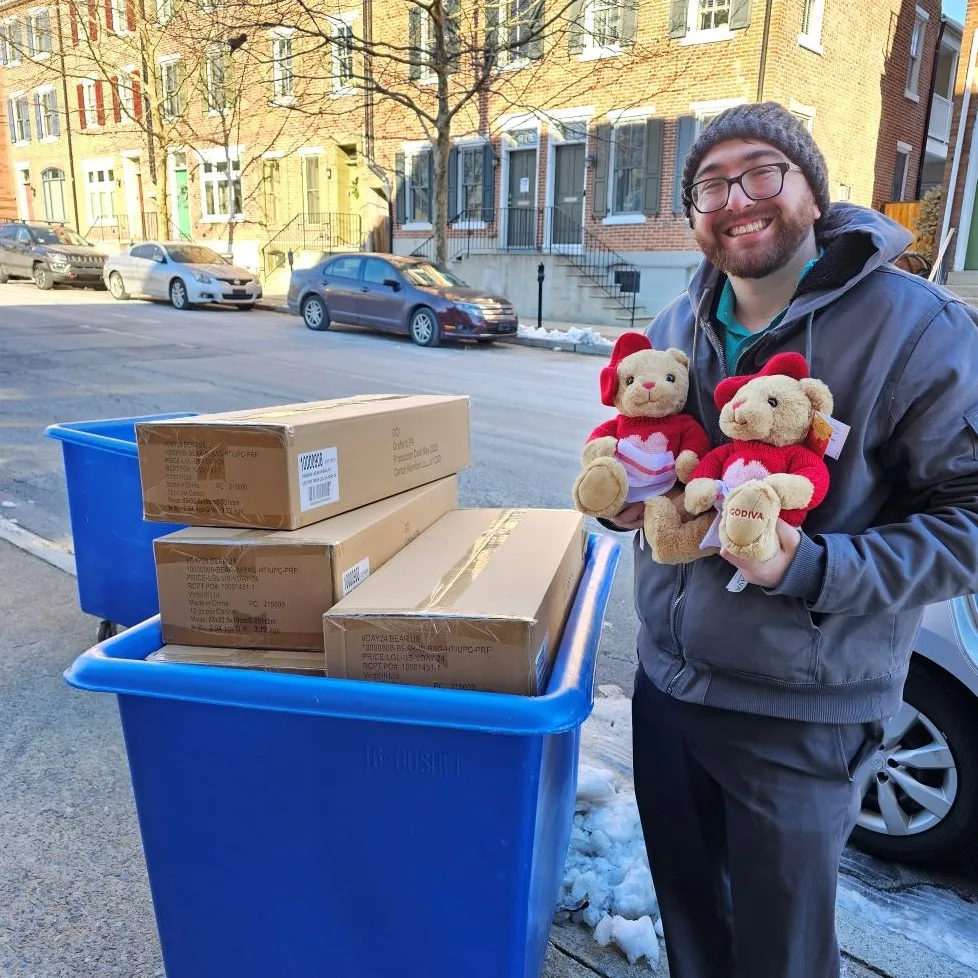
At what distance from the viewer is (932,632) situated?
2488mm

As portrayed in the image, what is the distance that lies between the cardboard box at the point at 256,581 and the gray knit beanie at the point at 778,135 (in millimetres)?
1018

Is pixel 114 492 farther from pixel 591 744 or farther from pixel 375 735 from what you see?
pixel 375 735

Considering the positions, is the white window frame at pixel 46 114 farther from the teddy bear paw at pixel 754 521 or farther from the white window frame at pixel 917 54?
the teddy bear paw at pixel 754 521

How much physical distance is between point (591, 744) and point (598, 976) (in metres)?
1.07

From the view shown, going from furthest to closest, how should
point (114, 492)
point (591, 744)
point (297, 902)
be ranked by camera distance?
1. point (114, 492)
2. point (591, 744)
3. point (297, 902)

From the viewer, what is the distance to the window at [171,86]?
88.0 feet

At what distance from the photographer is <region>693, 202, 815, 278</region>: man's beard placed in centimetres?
153

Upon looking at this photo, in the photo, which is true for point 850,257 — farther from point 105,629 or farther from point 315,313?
point 315,313

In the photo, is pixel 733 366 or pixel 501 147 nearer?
pixel 733 366

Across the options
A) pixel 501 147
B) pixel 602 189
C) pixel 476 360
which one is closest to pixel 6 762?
pixel 476 360

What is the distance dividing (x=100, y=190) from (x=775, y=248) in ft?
115

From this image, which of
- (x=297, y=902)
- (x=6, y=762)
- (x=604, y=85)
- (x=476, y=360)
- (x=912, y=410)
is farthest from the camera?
(x=604, y=85)

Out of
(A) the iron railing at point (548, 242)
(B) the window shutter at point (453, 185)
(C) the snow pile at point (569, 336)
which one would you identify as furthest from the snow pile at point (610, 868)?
(B) the window shutter at point (453, 185)

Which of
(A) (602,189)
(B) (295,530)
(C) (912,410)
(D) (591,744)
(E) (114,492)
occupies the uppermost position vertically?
(A) (602,189)
